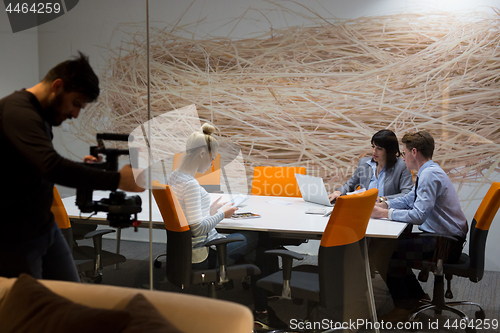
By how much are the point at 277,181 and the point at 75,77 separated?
4.28ft

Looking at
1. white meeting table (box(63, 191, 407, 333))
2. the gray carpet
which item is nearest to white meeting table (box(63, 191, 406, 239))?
white meeting table (box(63, 191, 407, 333))

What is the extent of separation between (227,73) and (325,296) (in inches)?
57.4

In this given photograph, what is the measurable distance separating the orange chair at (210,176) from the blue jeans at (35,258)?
0.82 m

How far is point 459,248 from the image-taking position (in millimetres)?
2348

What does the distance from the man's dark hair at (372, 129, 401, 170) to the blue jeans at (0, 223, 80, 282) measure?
1834 millimetres

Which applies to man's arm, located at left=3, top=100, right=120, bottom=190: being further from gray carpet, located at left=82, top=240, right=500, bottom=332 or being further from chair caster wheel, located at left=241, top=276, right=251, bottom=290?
chair caster wheel, located at left=241, top=276, right=251, bottom=290

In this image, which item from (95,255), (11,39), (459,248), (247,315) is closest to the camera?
(247,315)

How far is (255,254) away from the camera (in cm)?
226

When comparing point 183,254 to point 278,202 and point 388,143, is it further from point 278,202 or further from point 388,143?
point 388,143

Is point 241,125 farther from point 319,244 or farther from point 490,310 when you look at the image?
point 490,310

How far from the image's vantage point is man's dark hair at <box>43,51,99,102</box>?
5.17 feet

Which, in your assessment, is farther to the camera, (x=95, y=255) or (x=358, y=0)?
(x=358, y=0)

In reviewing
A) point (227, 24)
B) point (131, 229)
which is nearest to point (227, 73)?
Answer: point (227, 24)

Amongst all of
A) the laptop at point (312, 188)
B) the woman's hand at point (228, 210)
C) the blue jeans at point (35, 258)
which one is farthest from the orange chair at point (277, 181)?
the blue jeans at point (35, 258)
